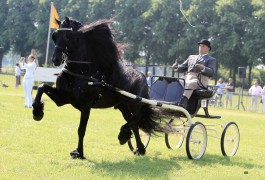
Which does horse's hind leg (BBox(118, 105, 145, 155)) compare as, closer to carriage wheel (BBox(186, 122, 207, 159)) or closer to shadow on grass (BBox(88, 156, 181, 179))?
shadow on grass (BBox(88, 156, 181, 179))

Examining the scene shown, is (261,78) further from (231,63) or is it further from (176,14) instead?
(176,14)

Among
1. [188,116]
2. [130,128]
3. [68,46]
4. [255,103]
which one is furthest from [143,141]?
[255,103]

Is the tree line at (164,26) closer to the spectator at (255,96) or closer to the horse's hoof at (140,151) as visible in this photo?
the spectator at (255,96)

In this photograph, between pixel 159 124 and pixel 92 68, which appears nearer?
pixel 92 68

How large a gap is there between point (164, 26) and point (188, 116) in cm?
4805

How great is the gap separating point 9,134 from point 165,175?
161 inches

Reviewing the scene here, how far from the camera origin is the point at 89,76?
25.4 ft

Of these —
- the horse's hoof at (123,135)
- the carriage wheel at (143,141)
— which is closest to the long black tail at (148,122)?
the carriage wheel at (143,141)

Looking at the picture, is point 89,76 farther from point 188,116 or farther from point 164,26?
point 164,26

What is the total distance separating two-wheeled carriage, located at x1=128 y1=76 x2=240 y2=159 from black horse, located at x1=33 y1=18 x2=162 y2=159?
570mm

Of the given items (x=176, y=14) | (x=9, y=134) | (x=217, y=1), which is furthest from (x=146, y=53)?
(x=9, y=134)

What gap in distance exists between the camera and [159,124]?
357 inches

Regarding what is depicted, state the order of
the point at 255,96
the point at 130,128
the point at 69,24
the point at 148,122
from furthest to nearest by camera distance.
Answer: the point at 255,96, the point at 148,122, the point at 130,128, the point at 69,24

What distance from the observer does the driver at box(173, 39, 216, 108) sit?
916 centimetres
